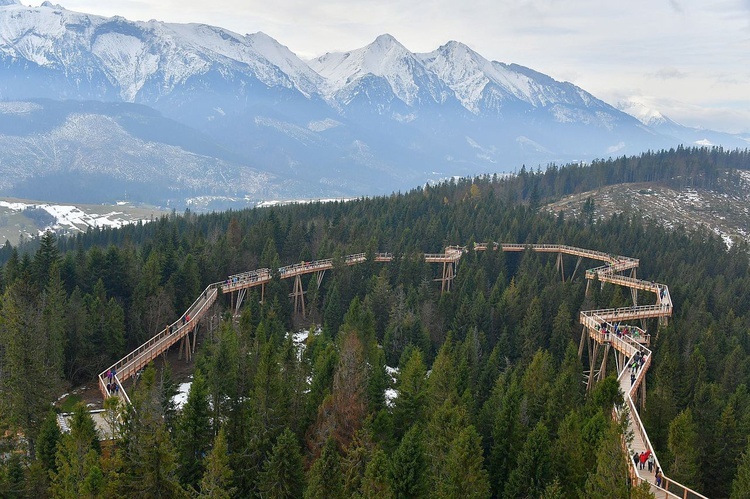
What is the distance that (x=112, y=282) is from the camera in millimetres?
78625

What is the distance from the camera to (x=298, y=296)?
98.2 metres

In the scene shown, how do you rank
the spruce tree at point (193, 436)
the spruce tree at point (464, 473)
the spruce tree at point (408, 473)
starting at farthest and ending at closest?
the spruce tree at point (193, 436)
the spruce tree at point (408, 473)
the spruce tree at point (464, 473)

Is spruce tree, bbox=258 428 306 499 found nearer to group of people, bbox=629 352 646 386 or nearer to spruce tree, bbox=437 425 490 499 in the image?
spruce tree, bbox=437 425 490 499

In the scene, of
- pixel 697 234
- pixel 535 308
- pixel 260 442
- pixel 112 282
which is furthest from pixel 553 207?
pixel 260 442

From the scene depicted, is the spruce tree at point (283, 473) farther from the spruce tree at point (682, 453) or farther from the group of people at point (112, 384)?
the spruce tree at point (682, 453)

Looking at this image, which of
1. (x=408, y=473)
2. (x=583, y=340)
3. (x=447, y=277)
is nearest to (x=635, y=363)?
(x=583, y=340)

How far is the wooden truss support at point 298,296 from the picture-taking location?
94500 millimetres

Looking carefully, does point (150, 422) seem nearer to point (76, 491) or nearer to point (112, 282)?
point (76, 491)

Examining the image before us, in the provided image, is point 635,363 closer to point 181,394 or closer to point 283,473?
point 283,473

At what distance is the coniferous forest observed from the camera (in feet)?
127

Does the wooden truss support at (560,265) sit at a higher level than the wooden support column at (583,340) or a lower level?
higher

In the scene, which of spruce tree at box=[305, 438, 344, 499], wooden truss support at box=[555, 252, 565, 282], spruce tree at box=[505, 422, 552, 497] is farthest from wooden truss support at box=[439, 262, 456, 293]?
spruce tree at box=[305, 438, 344, 499]

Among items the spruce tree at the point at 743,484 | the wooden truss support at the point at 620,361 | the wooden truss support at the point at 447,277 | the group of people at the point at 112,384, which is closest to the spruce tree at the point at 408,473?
the spruce tree at the point at 743,484

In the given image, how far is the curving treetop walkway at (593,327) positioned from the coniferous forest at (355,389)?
207cm
